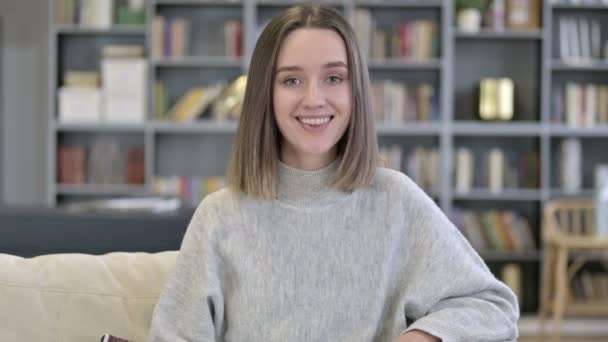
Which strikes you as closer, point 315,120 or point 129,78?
point 315,120

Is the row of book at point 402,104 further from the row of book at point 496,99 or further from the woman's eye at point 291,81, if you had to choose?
the woman's eye at point 291,81

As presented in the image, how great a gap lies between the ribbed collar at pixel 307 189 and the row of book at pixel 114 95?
4.10m

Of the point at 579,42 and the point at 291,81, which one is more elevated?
the point at 579,42

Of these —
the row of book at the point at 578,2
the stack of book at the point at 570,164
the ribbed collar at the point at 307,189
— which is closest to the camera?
the ribbed collar at the point at 307,189

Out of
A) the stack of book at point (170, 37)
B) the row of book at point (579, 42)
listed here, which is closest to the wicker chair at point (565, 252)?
the row of book at point (579, 42)

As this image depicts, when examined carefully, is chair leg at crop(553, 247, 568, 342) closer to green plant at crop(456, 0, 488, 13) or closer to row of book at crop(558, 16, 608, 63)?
row of book at crop(558, 16, 608, 63)

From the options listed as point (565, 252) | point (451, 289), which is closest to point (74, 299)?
point (451, 289)

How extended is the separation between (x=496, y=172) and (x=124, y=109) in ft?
7.41

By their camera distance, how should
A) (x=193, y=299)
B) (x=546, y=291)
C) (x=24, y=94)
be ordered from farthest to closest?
(x=24, y=94) < (x=546, y=291) < (x=193, y=299)

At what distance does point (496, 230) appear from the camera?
573 centimetres

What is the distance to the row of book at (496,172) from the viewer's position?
5.72 m

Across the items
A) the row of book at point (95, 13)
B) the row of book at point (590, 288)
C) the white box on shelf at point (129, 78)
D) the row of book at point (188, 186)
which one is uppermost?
the row of book at point (95, 13)

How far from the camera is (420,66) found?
5641 mm

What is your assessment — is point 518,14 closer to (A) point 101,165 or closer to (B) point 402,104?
(B) point 402,104
